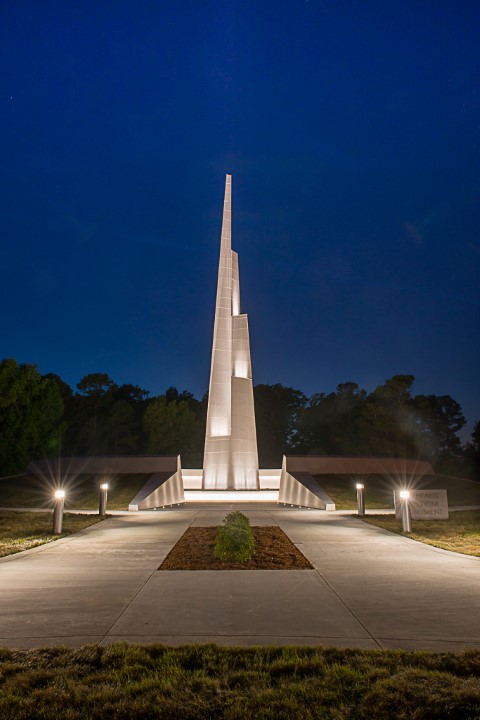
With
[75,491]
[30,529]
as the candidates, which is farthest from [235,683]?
[75,491]

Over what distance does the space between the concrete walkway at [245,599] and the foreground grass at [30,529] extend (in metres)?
0.69

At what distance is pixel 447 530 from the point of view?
11406 millimetres

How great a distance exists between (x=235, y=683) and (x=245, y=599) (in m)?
2.19

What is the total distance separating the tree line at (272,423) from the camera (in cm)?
3831

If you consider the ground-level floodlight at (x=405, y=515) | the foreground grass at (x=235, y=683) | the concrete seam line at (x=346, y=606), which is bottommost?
the foreground grass at (x=235, y=683)

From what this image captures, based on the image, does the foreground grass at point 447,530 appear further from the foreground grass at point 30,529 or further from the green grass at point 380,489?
the foreground grass at point 30,529

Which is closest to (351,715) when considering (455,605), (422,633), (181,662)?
(181,662)

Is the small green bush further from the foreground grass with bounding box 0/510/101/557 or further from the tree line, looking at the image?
the tree line

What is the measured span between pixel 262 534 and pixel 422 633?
6.54 m

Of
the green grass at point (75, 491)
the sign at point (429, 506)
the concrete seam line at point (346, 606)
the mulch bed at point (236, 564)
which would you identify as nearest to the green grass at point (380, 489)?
the sign at point (429, 506)

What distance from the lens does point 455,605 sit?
5012 millimetres

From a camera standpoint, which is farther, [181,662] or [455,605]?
[455,605]

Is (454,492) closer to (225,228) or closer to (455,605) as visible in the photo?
(225,228)

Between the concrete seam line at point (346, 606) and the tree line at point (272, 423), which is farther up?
the tree line at point (272, 423)
